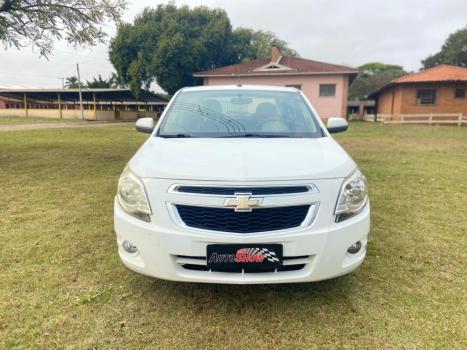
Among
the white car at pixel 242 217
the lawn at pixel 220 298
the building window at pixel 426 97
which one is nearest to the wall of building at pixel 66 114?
the building window at pixel 426 97

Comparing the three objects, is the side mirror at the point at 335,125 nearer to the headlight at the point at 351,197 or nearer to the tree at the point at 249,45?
the headlight at the point at 351,197

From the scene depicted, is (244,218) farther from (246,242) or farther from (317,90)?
(317,90)

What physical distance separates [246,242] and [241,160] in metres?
0.55

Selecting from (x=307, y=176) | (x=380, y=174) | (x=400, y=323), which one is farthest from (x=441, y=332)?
(x=380, y=174)

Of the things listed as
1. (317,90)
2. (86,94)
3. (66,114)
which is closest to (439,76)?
(317,90)

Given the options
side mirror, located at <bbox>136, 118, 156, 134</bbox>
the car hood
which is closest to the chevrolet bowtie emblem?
the car hood

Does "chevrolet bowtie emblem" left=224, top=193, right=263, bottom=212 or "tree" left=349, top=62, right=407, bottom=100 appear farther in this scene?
"tree" left=349, top=62, right=407, bottom=100

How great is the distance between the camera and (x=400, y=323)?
2.23 meters

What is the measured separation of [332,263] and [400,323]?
2.01 feet

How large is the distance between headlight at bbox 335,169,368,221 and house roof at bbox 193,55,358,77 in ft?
73.4

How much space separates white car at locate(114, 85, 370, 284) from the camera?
80.8 inches

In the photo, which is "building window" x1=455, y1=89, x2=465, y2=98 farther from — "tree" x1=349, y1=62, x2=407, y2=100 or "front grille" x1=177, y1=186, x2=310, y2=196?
"front grille" x1=177, y1=186, x2=310, y2=196

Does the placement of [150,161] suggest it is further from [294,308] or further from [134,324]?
[294,308]

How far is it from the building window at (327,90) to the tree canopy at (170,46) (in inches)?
416
